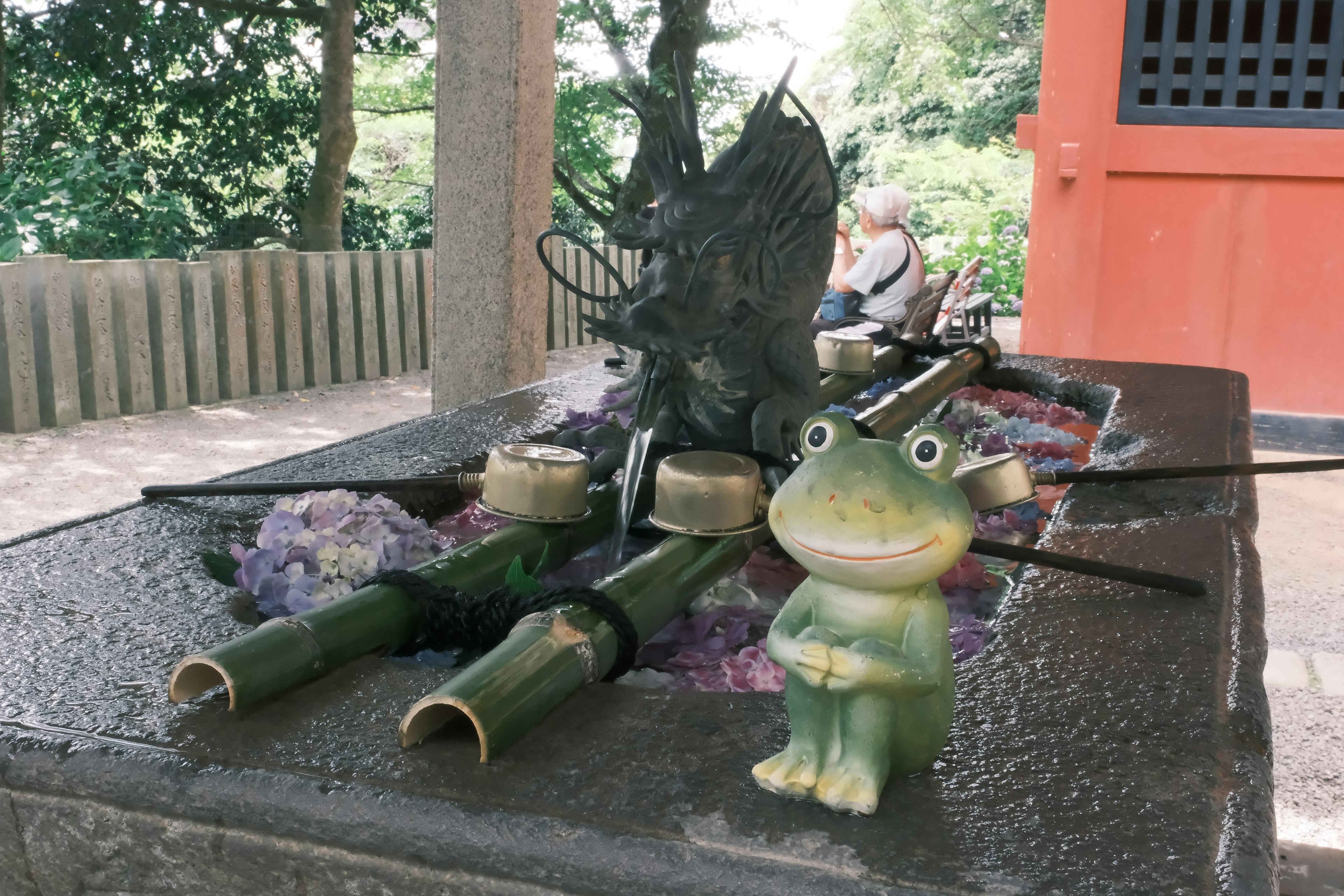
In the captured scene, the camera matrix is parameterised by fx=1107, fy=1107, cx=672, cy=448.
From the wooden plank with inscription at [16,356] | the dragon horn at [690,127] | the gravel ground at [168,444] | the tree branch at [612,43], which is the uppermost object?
the tree branch at [612,43]

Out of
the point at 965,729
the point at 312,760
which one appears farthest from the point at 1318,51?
the point at 312,760

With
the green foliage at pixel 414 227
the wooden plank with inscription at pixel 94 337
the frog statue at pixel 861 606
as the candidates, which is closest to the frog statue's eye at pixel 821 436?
the frog statue at pixel 861 606

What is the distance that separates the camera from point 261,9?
10000 mm

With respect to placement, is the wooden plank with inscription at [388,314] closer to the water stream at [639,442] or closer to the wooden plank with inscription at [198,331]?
the wooden plank with inscription at [198,331]

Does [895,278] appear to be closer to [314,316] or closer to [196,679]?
[314,316]

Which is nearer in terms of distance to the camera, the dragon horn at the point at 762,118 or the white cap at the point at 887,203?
the dragon horn at the point at 762,118

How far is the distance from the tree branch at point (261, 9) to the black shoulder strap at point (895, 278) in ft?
20.4

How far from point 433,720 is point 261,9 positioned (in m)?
10.4

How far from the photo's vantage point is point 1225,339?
6.52m

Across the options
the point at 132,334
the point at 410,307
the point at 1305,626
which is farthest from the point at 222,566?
the point at 410,307

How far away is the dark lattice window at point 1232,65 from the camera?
19.6 ft

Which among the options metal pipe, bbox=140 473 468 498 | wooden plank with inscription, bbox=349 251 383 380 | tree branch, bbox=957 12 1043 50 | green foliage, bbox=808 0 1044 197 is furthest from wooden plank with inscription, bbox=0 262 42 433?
tree branch, bbox=957 12 1043 50

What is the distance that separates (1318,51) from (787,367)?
18.2 feet

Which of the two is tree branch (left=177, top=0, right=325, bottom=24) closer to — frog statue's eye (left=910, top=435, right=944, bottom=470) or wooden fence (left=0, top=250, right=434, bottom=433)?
wooden fence (left=0, top=250, right=434, bottom=433)
